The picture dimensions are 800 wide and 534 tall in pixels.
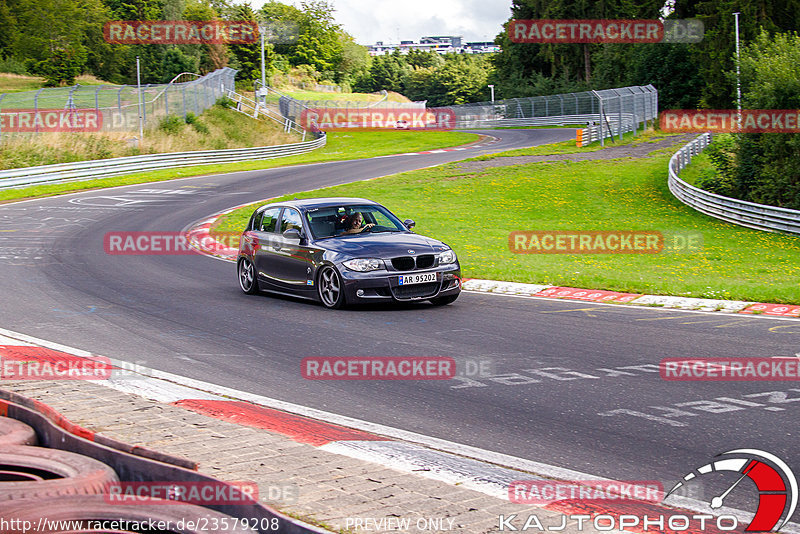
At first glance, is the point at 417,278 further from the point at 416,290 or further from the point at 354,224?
the point at 354,224

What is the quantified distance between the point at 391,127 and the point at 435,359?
2983 inches

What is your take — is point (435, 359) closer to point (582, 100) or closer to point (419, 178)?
point (419, 178)

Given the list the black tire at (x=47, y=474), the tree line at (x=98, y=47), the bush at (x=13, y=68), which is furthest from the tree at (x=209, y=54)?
the black tire at (x=47, y=474)

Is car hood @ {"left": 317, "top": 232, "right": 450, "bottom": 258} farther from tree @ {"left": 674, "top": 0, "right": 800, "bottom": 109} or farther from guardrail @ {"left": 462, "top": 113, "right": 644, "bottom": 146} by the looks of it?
tree @ {"left": 674, "top": 0, "right": 800, "bottom": 109}

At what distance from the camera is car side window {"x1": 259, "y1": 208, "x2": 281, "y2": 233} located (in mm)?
14398

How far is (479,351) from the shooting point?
9594 millimetres

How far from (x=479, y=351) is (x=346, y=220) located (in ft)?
15.9

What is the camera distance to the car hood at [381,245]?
12.6 metres

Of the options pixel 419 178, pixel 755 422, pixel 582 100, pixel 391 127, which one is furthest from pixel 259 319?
pixel 391 127

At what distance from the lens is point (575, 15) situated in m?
83.9

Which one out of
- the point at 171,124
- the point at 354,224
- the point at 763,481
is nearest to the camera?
the point at 763,481

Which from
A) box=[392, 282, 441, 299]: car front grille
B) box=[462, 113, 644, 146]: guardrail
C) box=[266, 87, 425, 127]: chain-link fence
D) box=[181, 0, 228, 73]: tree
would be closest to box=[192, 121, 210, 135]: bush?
box=[266, 87, 425, 127]: chain-link fence

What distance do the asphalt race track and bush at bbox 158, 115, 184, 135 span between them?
2986 centimetres

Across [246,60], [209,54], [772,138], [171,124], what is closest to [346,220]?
[772,138]
